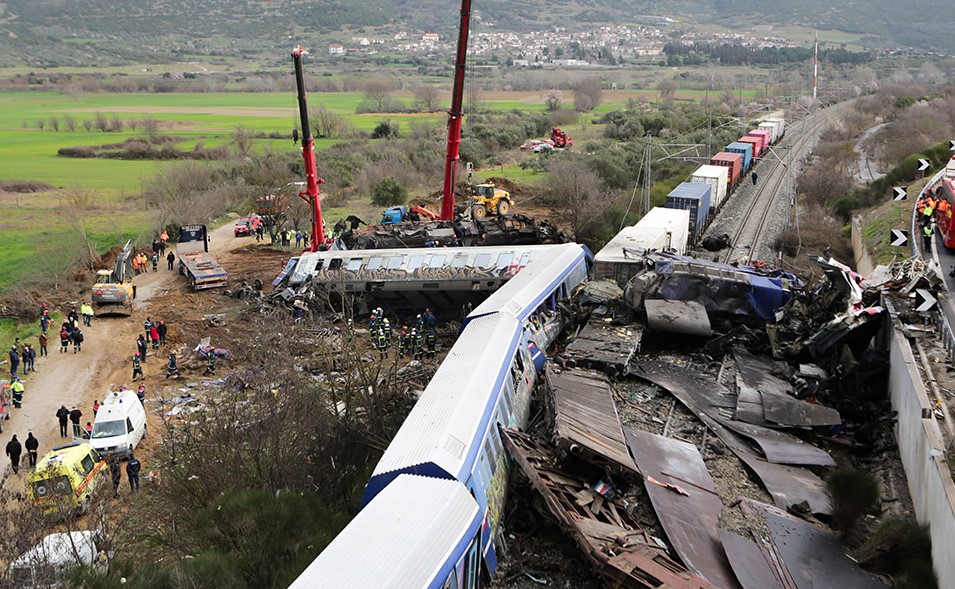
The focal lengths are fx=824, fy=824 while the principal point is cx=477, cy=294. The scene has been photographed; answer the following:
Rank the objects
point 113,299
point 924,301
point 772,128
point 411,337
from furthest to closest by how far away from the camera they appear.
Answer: point 772,128
point 113,299
point 411,337
point 924,301

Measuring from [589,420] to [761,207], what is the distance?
1382 inches

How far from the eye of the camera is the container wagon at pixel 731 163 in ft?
160

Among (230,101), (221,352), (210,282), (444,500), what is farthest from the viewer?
(230,101)

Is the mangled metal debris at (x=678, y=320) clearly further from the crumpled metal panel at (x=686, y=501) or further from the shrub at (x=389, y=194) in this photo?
the shrub at (x=389, y=194)

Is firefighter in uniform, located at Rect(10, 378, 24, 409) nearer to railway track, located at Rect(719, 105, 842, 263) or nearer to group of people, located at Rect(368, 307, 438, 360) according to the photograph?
group of people, located at Rect(368, 307, 438, 360)

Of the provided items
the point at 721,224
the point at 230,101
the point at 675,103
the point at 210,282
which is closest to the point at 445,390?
the point at 210,282

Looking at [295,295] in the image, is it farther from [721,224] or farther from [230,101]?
[230,101]

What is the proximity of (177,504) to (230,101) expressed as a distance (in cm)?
13863

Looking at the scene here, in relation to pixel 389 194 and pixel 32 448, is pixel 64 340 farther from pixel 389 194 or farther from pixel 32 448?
pixel 389 194

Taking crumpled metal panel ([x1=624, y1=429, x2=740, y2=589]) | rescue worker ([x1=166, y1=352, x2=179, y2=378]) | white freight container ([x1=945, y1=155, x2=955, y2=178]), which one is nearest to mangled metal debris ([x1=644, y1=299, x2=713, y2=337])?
crumpled metal panel ([x1=624, y1=429, x2=740, y2=589])

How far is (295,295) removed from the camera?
2905 centimetres

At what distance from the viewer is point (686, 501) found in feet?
43.4

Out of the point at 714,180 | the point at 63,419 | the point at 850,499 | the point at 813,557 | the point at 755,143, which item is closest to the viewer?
the point at 813,557

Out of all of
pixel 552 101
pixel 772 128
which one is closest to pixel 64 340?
pixel 772 128
